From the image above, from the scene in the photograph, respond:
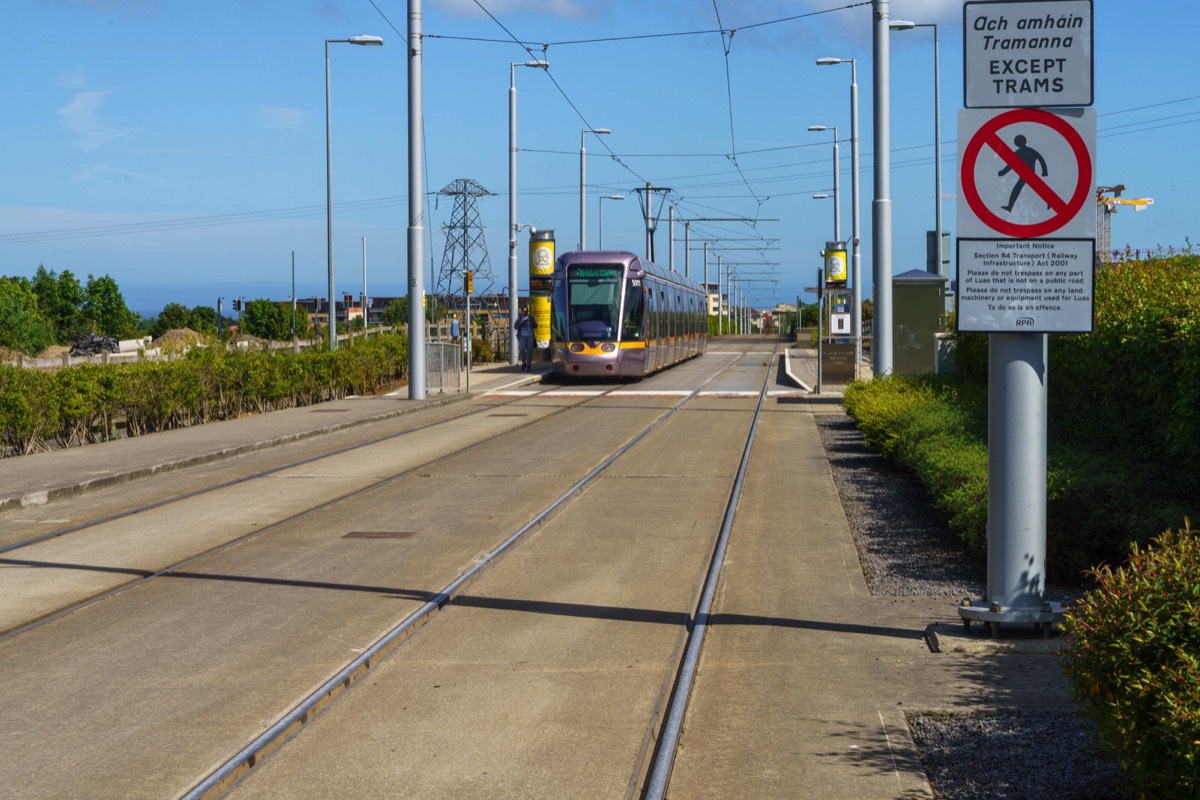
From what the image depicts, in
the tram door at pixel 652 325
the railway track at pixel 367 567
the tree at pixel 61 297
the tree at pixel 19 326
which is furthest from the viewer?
the tree at pixel 61 297

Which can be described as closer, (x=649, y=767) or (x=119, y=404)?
(x=649, y=767)

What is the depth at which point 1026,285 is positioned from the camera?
740 cm

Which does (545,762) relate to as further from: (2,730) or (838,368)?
(838,368)

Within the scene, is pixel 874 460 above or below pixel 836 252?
below

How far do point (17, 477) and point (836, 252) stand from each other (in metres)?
29.5

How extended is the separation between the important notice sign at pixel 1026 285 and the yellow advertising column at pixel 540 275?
1461 inches

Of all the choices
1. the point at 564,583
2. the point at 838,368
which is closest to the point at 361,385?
the point at 838,368

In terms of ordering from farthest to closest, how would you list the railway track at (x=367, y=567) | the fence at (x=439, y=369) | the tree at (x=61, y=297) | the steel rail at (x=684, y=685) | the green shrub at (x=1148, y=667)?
1. the tree at (x=61, y=297)
2. the fence at (x=439, y=369)
3. the railway track at (x=367, y=567)
4. the steel rail at (x=684, y=685)
5. the green shrub at (x=1148, y=667)

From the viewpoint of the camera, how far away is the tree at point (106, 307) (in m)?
104

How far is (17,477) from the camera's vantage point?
15852mm

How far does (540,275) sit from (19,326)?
40218 millimetres

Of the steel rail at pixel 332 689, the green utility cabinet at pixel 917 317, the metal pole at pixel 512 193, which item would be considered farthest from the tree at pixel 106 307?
the steel rail at pixel 332 689

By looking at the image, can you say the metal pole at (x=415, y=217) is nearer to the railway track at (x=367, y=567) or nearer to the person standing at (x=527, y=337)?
the railway track at (x=367, y=567)

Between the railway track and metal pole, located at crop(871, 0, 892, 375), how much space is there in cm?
323
